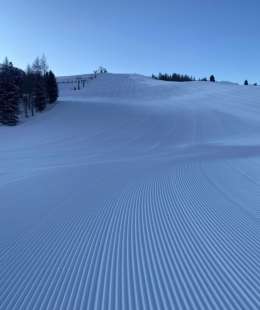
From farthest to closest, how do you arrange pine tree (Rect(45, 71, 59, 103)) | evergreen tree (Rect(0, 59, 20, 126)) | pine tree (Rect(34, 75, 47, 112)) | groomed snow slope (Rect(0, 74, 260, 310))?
pine tree (Rect(45, 71, 59, 103)) → pine tree (Rect(34, 75, 47, 112)) → evergreen tree (Rect(0, 59, 20, 126)) → groomed snow slope (Rect(0, 74, 260, 310))

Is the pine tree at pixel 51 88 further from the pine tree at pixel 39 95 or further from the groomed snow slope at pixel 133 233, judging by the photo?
the groomed snow slope at pixel 133 233

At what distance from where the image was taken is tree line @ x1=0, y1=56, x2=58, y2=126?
1591 inches

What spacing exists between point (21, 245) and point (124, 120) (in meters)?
34.0

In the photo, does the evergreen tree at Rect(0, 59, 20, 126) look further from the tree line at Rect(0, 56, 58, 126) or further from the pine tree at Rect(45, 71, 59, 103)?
the pine tree at Rect(45, 71, 59, 103)

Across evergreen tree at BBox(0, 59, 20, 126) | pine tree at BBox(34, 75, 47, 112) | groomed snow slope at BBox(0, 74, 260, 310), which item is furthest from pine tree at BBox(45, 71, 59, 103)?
groomed snow slope at BBox(0, 74, 260, 310)

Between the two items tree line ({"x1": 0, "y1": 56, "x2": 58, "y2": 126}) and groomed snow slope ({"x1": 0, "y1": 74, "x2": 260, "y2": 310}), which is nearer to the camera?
groomed snow slope ({"x1": 0, "y1": 74, "x2": 260, "y2": 310})

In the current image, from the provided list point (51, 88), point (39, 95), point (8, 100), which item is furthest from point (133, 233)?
point (51, 88)

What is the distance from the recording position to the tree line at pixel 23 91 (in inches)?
1591

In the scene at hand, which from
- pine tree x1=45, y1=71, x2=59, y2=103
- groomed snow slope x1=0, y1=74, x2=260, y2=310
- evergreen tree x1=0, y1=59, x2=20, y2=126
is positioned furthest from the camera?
pine tree x1=45, y1=71, x2=59, y2=103

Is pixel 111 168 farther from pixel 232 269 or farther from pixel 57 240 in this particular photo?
pixel 232 269

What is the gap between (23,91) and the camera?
4606 centimetres

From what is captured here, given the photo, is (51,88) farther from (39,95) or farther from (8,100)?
(8,100)

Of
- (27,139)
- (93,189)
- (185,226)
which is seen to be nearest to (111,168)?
(93,189)

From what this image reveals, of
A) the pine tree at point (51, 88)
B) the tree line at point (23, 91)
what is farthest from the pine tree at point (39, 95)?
the pine tree at point (51, 88)
